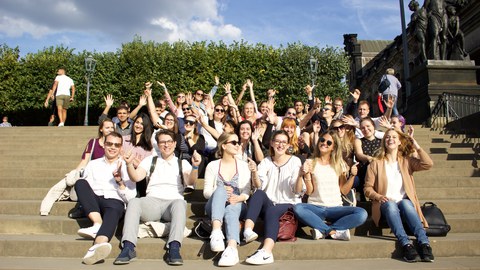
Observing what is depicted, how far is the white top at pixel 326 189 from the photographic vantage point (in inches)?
188

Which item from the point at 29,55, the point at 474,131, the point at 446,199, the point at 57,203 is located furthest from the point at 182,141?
the point at 29,55

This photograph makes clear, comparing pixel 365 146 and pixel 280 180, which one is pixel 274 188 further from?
pixel 365 146

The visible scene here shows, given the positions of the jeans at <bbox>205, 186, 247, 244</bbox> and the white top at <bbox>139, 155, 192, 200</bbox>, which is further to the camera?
the white top at <bbox>139, 155, 192, 200</bbox>

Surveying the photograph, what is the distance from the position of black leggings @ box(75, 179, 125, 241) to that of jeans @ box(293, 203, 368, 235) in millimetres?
2113

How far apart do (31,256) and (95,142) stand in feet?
6.55

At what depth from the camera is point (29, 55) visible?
2114cm

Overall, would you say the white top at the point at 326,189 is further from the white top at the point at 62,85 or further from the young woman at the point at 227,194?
the white top at the point at 62,85

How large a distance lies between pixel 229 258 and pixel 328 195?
154 centimetres

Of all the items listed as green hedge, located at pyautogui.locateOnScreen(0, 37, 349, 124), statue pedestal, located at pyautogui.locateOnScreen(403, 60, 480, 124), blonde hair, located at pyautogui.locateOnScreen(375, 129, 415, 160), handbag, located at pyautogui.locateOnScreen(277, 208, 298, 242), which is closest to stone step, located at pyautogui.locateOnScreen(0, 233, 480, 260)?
handbag, located at pyautogui.locateOnScreen(277, 208, 298, 242)

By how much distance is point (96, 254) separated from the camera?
158 inches

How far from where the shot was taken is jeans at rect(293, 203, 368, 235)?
4516mm

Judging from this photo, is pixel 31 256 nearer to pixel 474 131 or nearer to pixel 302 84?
pixel 474 131

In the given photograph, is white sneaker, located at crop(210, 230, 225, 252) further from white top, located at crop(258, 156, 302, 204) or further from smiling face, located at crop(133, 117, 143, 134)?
smiling face, located at crop(133, 117, 143, 134)

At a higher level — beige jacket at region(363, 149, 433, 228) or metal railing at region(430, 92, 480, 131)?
metal railing at region(430, 92, 480, 131)
